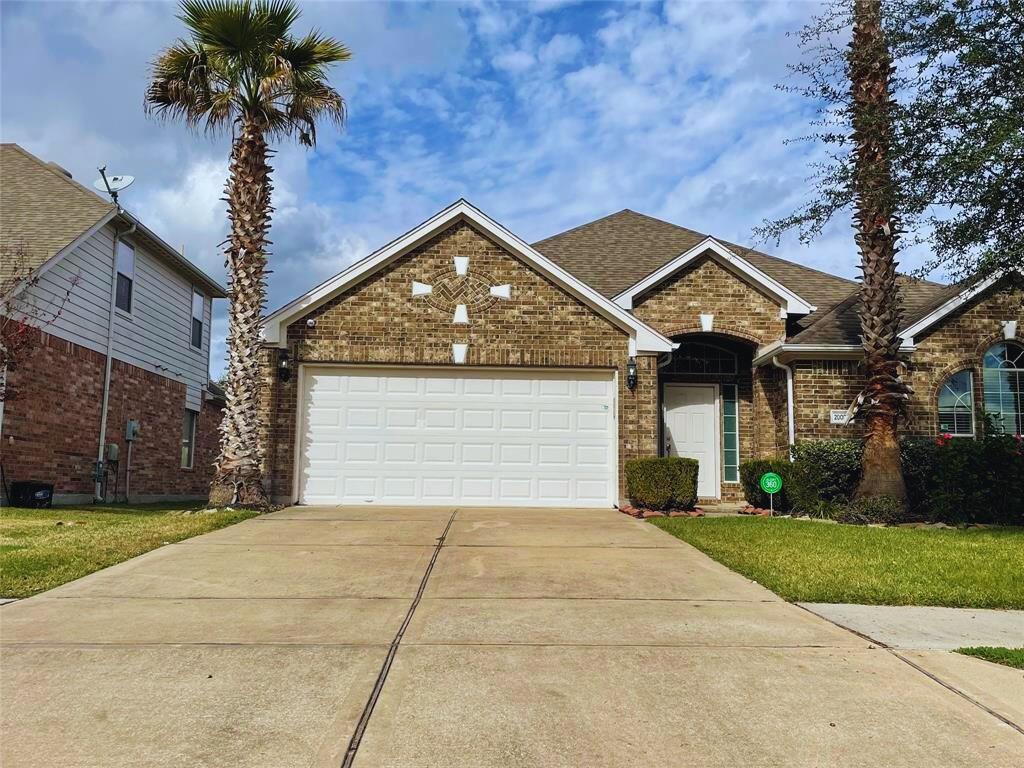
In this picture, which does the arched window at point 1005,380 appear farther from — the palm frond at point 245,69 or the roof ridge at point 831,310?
the palm frond at point 245,69

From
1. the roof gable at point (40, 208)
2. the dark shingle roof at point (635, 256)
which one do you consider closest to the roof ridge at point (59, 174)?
the roof gable at point (40, 208)

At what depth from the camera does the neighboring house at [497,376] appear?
43.0ft

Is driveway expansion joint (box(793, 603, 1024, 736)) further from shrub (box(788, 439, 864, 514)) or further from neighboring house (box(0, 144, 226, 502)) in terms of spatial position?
neighboring house (box(0, 144, 226, 502))

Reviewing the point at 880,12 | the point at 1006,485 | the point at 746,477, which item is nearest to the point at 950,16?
the point at 880,12

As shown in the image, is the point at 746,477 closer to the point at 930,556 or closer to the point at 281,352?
the point at 930,556

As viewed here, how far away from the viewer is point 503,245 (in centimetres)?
1355

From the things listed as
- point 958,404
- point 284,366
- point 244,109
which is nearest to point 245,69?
point 244,109

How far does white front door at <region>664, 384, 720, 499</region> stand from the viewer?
1580 centimetres

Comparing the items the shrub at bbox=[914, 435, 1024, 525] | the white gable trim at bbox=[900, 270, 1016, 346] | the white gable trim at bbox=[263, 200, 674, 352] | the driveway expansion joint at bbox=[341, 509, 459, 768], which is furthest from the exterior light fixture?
the driveway expansion joint at bbox=[341, 509, 459, 768]

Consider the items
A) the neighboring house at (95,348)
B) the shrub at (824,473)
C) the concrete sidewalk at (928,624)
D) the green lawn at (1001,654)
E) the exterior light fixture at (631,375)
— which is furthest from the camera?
the neighboring house at (95,348)

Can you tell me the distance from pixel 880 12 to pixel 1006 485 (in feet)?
24.3

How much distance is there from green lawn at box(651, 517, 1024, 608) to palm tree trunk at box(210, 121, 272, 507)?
6.39 metres

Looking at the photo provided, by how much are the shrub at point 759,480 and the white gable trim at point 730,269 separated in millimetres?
3319

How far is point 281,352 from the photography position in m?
13.0
